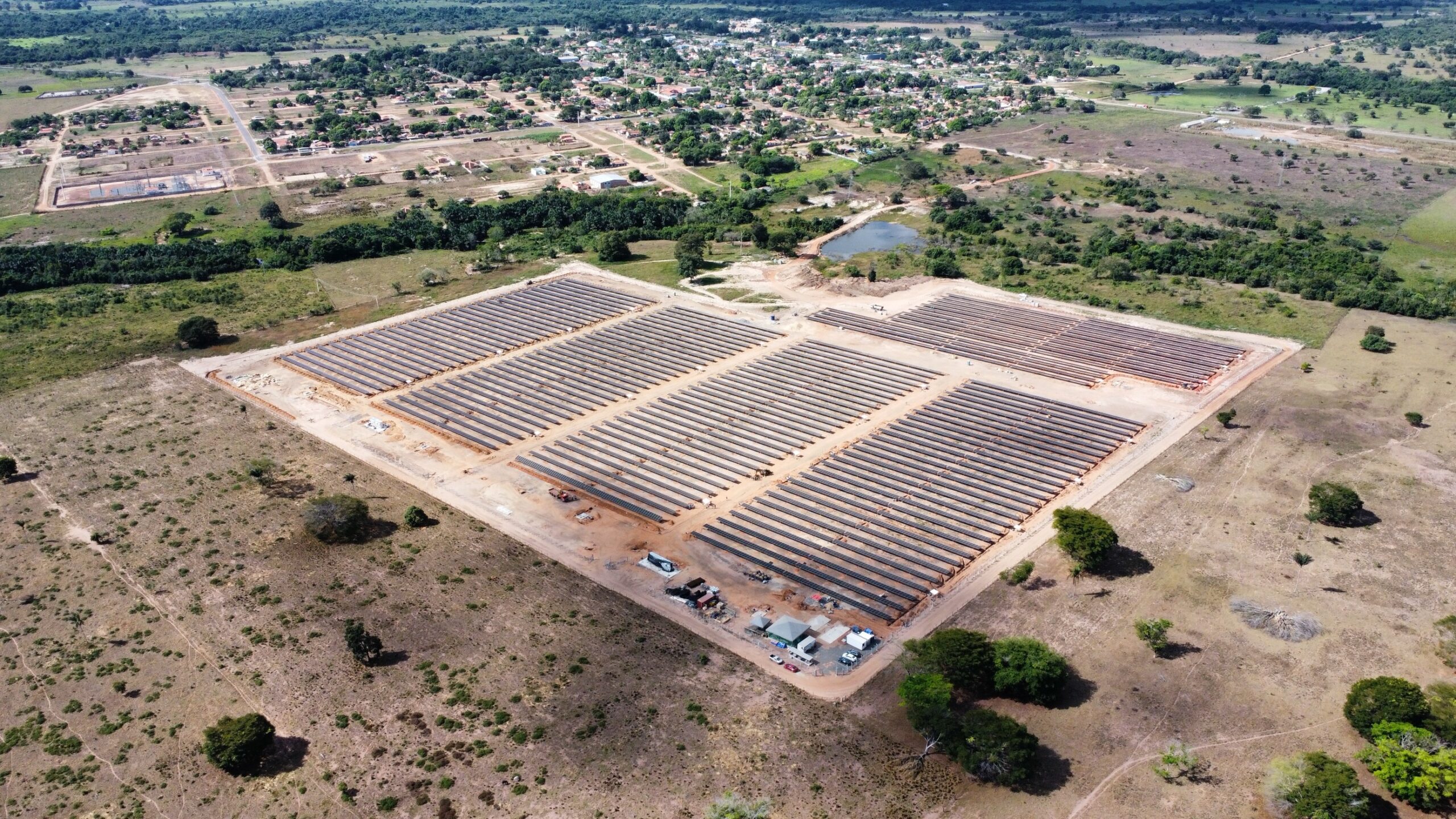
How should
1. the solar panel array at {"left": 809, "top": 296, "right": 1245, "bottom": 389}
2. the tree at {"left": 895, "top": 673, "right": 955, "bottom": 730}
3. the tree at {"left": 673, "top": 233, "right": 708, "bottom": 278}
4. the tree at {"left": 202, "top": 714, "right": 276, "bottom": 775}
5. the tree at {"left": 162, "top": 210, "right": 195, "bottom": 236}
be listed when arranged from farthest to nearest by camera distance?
1. the tree at {"left": 162, "top": 210, "right": 195, "bottom": 236}
2. the tree at {"left": 673, "top": 233, "right": 708, "bottom": 278}
3. the solar panel array at {"left": 809, "top": 296, "right": 1245, "bottom": 389}
4. the tree at {"left": 895, "top": 673, "right": 955, "bottom": 730}
5. the tree at {"left": 202, "top": 714, "right": 276, "bottom": 775}

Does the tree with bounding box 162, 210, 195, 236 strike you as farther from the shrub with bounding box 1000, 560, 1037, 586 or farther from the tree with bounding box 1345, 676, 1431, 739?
the tree with bounding box 1345, 676, 1431, 739

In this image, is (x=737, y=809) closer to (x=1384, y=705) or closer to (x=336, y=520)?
(x=1384, y=705)

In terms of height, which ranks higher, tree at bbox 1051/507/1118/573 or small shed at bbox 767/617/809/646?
tree at bbox 1051/507/1118/573

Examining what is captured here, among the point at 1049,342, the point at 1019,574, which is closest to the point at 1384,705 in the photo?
the point at 1019,574

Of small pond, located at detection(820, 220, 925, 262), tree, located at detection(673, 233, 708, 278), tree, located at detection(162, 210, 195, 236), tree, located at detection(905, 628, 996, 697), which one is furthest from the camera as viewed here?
tree, located at detection(162, 210, 195, 236)

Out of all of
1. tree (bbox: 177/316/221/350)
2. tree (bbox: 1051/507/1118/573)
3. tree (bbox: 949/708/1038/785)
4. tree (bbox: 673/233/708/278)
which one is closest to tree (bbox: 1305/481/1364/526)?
tree (bbox: 1051/507/1118/573)

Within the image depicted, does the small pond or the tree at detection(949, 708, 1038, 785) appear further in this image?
the small pond

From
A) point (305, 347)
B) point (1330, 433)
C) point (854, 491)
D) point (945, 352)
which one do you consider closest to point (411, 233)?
point (305, 347)
